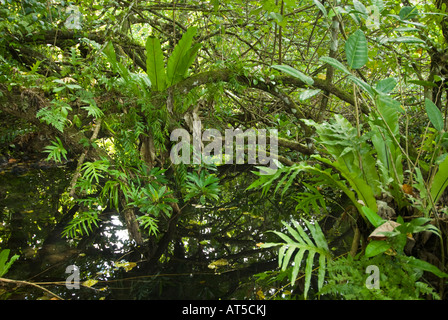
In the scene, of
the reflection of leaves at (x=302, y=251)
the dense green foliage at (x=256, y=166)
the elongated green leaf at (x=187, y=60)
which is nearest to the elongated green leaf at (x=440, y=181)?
the dense green foliage at (x=256, y=166)

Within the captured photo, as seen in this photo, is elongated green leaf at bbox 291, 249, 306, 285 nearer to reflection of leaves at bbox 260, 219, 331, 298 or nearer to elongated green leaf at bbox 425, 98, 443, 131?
reflection of leaves at bbox 260, 219, 331, 298

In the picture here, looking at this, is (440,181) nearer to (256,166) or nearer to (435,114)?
(435,114)

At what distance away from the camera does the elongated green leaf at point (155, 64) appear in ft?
7.55

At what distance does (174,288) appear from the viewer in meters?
1.47

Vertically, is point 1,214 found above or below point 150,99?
below

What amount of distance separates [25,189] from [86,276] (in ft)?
6.06

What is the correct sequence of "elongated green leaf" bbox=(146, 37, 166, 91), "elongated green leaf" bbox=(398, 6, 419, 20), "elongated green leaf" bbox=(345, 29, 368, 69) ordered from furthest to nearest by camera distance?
"elongated green leaf" bbox=(146, 37, 166, 91)
"elongated green leaf" bbox=(398, 6, 419, 20)
"elongated green leaf" bbox=(345, 29, 368, 69)

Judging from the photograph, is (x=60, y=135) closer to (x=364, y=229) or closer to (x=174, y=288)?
(x=174, y=288)

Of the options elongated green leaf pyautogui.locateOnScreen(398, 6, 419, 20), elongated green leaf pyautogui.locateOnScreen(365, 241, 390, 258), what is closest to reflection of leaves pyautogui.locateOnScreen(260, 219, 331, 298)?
elongated green leaf pyautogui.locateOnScreen(365, 241, 390, 258)

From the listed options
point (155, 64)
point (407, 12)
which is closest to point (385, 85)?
point (407, 12)

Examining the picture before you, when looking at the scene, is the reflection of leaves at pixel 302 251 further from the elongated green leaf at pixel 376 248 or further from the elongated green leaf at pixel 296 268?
the elongated green leaf at pixel 376 248

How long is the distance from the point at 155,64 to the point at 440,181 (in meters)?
1.92

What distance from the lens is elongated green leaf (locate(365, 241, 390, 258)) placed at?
1.16m

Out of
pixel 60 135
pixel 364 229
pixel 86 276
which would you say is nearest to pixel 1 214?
pixel 60 135
